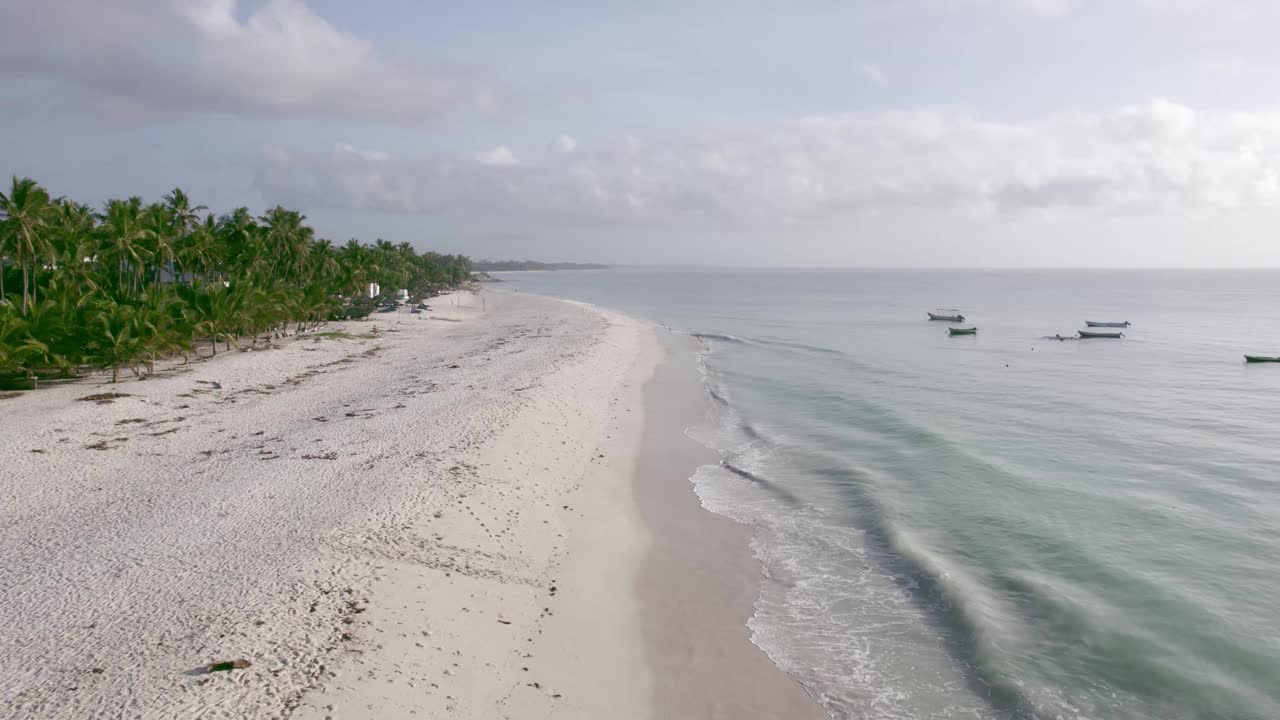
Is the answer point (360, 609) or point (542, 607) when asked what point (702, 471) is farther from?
point (360, 609)

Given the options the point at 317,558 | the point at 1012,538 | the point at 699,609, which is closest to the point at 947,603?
the point at 1012,538

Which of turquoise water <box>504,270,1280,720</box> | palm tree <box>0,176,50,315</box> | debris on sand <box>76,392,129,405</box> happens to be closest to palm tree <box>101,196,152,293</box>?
palm tree <box>0,176,50,315</box>

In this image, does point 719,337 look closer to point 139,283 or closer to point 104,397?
point 139,283

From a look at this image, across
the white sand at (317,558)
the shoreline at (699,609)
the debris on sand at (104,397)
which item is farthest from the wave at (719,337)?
the debris on sand at (104,397)

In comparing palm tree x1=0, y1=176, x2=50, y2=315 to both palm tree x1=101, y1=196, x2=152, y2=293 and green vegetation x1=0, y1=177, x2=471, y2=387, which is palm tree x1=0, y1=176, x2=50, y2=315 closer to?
green vegetation x1=0, y1=177, x2=471, y2=387

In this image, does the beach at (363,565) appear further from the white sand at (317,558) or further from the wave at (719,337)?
the wave at (719,337)

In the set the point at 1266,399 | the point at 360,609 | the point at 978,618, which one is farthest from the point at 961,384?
the point at 360,609
